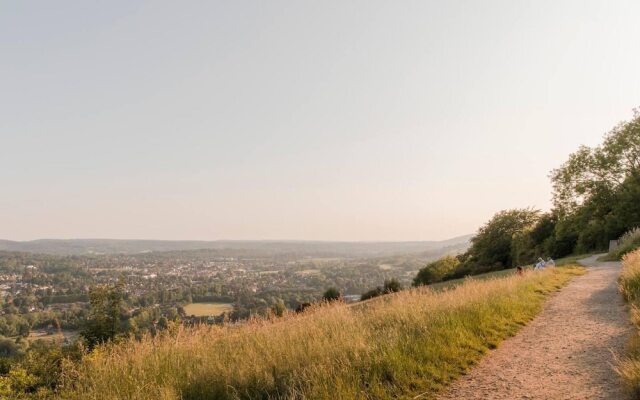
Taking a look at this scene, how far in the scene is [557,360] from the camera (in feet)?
23.1

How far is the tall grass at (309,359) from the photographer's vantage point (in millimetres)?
6125

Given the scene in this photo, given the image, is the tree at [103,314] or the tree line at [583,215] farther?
the tree line at [583,215]

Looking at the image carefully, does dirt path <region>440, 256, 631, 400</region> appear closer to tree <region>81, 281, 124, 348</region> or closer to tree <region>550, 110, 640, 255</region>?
tree <region>81, 281, 124, 348</region>

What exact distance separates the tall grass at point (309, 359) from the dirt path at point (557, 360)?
374mm

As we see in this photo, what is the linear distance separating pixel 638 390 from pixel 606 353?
2.50m

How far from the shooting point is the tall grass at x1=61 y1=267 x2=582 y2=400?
612cm

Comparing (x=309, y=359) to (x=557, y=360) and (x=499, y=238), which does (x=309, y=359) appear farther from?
(x=499, y=238)

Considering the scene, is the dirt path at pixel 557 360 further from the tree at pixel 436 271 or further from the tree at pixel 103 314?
the tree at pixel 436 271

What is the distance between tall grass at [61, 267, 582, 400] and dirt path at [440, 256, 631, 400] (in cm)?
37

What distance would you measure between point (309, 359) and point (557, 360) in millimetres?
4106

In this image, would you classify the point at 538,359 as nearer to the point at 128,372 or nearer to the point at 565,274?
the point at 128,372

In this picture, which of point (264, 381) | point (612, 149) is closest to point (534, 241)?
point (612, 149)

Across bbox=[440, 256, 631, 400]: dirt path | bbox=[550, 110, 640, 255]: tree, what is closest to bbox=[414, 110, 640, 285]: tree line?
bbox=[550, 110, 640, 255]: tree

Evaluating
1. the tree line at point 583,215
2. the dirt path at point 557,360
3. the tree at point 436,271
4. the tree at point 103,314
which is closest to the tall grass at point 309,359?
the dirt path at point 557,360
